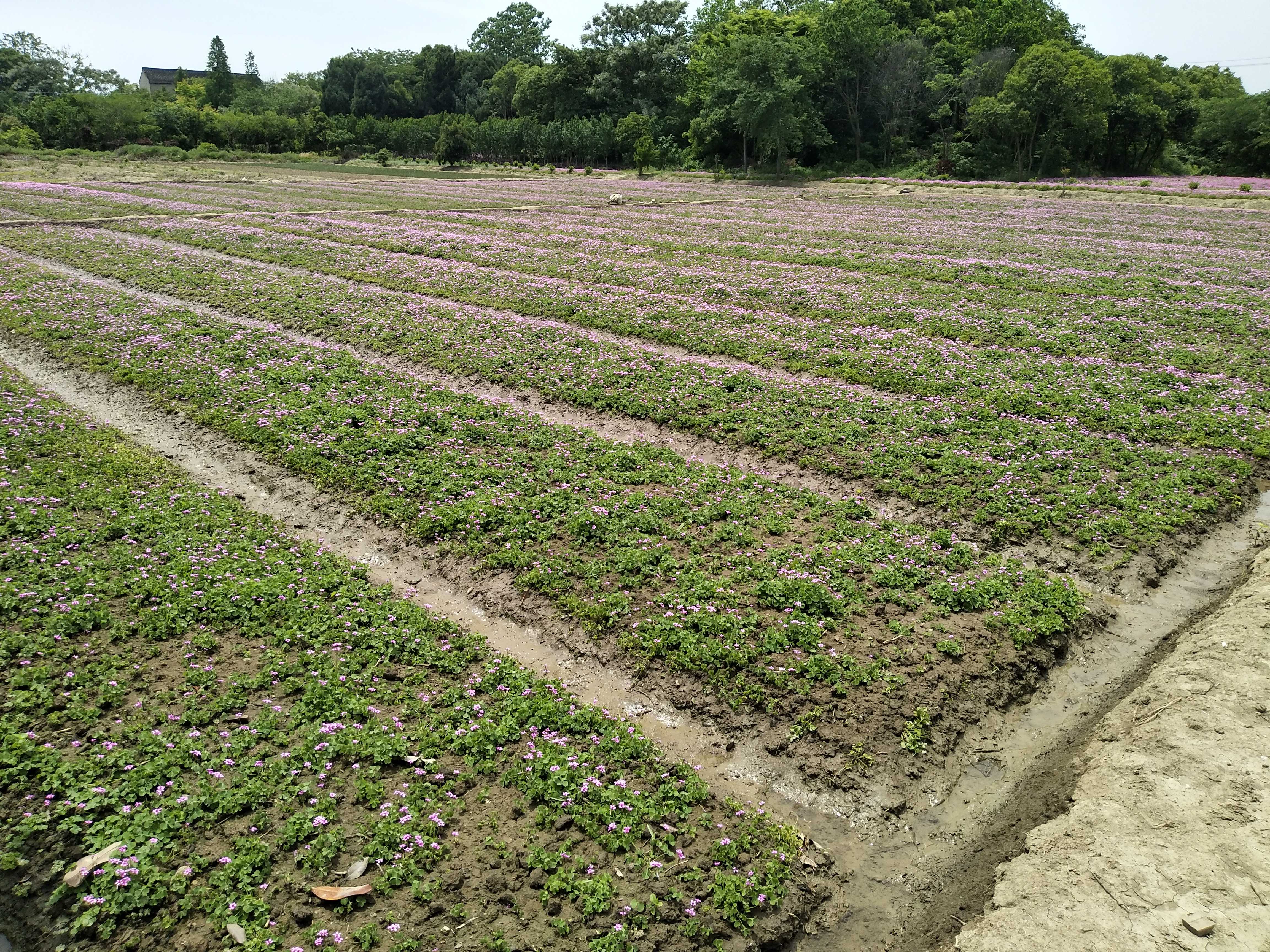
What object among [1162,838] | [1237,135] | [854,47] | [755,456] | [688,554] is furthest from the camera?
[854,47]

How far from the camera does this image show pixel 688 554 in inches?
373

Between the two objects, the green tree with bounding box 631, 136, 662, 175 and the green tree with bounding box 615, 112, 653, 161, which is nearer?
the green tree with bounding box 631, 136, 662, 175

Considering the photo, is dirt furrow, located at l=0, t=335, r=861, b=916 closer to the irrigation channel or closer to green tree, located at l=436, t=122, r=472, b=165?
the irrigation channel

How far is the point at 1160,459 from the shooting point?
12148mm

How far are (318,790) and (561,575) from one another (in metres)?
3.80

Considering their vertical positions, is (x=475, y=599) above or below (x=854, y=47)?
below

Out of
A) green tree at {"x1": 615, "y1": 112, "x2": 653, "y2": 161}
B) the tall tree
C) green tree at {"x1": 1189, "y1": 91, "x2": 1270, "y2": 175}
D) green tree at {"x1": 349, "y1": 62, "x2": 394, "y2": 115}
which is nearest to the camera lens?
green tree at {"x1": 1189, "y1": 91, "x2": 1270, "y2": 175}

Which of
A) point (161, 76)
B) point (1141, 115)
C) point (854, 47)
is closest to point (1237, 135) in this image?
point (1141, 115)

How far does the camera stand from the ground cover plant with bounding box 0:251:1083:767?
755 centimetres

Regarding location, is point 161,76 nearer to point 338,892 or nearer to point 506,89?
point 506,89

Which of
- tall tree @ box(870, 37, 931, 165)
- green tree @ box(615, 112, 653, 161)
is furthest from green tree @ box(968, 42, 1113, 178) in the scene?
green tree @ box(615, 112, 653, 161)

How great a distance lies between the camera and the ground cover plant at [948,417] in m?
10.8

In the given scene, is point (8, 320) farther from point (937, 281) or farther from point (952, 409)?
point (937, 281)

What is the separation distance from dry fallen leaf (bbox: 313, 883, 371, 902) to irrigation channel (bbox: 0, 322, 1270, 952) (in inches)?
111
